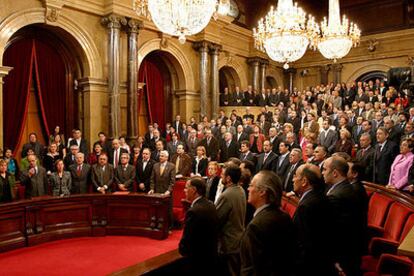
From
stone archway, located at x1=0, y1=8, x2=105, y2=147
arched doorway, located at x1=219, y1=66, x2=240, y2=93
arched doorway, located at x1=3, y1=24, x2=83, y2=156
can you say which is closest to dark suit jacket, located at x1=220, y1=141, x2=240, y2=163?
stone archway, located at x1=0, y1=8, x2=105, y2=147

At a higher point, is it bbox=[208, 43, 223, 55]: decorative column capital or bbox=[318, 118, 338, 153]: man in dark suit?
bbox=[208, 43, 223, 55]: decorative column capital

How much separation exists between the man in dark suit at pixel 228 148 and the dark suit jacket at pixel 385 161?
3415 millimetres

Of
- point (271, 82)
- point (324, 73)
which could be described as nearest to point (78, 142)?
point (271, 82)

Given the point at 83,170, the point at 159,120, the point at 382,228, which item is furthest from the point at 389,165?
the point at 159,120

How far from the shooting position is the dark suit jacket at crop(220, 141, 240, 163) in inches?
343

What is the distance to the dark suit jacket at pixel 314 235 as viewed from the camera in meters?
2.34

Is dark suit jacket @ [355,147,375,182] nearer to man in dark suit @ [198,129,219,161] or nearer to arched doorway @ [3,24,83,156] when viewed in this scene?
man in dark suit @ [198,129,219,161]

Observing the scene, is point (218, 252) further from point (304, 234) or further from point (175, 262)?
point (304, 234)

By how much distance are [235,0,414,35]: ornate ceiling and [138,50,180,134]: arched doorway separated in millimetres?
4624

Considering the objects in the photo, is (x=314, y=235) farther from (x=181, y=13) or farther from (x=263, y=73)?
(x=263, y=73)

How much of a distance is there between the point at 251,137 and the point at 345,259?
248 inches

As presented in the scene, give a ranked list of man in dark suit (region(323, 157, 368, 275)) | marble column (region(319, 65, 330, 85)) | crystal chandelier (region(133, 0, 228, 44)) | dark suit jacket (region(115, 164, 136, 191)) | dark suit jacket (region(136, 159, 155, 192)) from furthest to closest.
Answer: marble column (region(319, 65, 330, 85)) → dark suit jacket (region(136, 159, 155, 192)) → dark suit jacket (region(115, 164, 136, 191)) → crystal chandelier (region(133, 0, 228, 44)) → man in dark suit (region(323, 157, 368, 275))

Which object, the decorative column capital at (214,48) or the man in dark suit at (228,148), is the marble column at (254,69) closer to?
the decorative column capital at (214,48)

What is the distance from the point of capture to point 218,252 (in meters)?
3.07
